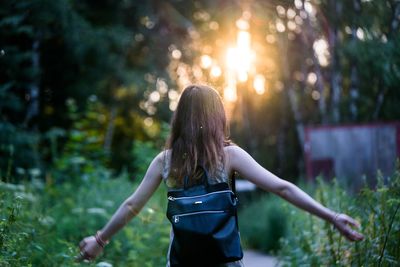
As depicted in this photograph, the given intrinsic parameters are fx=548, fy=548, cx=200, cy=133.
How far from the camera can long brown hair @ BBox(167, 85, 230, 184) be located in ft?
9.39

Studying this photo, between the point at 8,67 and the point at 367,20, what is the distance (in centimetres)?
586

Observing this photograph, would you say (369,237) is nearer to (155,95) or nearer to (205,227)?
(205,227)

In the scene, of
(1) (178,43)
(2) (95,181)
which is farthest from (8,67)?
(1) (178,43)

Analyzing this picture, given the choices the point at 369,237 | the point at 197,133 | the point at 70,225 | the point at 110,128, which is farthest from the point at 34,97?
the point at 197,133

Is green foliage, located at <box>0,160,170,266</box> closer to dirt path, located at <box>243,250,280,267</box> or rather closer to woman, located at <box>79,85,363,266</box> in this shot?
woman, located at <box>79,85,363,266</box>

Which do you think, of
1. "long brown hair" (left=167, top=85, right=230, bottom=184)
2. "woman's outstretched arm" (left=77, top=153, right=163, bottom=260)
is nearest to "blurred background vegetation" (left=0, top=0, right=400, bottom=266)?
"woman's outstretched arm" (left=77, top=153, right=163, bottom=260)

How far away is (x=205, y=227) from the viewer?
104 inches

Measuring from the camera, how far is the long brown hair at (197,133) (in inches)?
113

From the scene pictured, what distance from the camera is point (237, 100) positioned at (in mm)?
17938

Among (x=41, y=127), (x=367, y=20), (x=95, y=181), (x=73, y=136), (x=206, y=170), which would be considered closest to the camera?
(x=206, y=170)

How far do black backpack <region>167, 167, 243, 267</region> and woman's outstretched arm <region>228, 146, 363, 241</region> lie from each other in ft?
0.64

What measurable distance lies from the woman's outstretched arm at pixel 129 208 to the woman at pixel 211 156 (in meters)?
0.07

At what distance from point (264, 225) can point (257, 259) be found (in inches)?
49.2

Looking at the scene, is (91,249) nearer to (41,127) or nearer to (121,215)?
(121,215)
